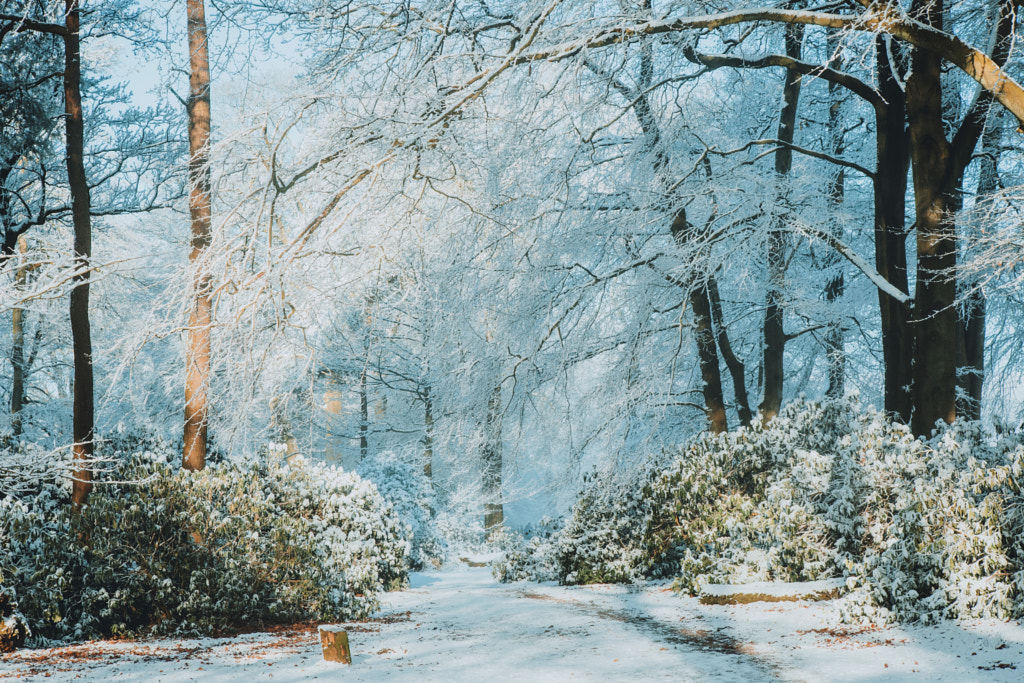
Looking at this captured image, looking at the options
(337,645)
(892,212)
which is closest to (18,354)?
(337,645)

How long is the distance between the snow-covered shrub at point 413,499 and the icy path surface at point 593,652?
8559 millimetres

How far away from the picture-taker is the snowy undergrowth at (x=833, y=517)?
19.2 ft

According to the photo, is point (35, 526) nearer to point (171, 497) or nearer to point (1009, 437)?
point (171, 497)

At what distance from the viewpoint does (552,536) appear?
522 inches

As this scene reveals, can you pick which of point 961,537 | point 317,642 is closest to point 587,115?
point 961,537

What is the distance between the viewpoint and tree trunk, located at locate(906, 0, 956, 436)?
Answer: 279 inches

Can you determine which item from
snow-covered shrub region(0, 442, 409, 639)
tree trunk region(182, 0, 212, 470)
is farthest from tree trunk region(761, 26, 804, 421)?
tree trunk region(182, 0, 212, 470)

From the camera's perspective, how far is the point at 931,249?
7.10 meters

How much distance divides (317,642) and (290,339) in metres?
2.98

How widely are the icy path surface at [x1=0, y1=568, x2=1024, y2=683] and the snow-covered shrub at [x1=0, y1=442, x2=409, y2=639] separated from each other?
0.54 m

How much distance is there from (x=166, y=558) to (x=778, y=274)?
869 cm

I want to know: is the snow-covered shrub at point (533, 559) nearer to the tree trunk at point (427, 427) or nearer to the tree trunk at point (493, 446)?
the tree trunk at point (493, 446)

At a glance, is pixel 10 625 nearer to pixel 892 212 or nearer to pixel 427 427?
pixel 892 212

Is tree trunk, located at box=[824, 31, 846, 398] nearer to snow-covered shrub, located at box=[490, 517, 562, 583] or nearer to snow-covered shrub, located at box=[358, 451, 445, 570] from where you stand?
snow-covered shrub, located at box=[490, 517, 562, 583]
